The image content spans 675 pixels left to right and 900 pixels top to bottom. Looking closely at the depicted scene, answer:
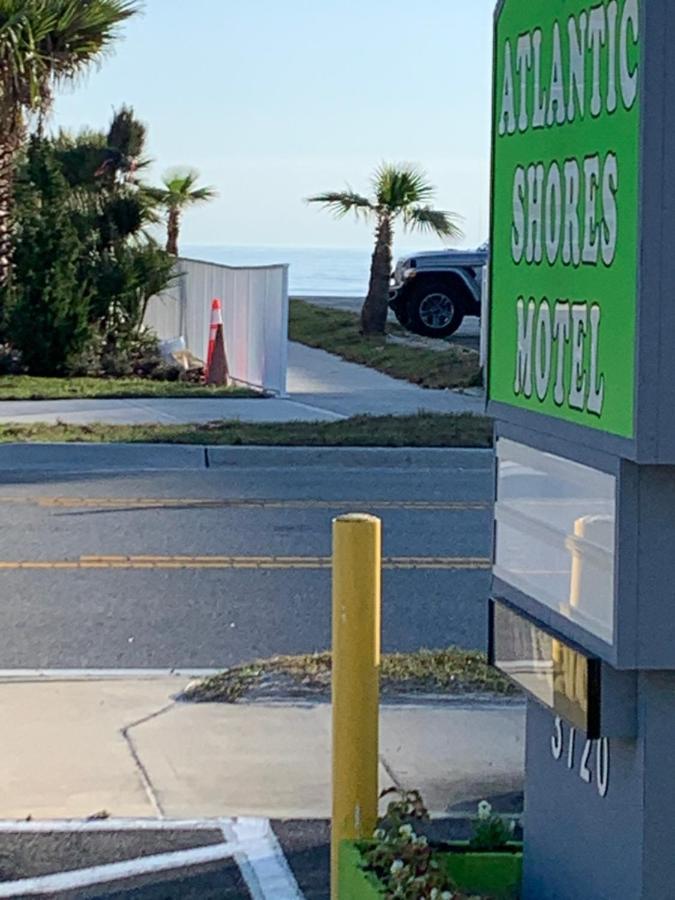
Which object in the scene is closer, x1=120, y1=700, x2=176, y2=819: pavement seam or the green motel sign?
the green motel sign

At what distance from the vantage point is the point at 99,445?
1349cm

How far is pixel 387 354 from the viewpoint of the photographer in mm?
22406

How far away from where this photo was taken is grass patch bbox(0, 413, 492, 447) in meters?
13.7

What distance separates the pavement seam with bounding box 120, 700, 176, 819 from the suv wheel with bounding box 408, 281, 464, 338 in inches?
742

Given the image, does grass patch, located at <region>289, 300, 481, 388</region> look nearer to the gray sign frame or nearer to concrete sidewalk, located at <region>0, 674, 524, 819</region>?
concrete sidewalk, located at <region>0, 674, 524, 819</region>

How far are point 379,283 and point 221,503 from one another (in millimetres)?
13895

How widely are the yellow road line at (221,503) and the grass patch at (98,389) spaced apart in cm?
583

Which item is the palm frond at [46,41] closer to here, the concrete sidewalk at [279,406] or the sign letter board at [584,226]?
the concrete sidewalk at [279,406]

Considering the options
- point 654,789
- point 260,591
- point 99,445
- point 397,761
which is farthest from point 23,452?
point 654,789

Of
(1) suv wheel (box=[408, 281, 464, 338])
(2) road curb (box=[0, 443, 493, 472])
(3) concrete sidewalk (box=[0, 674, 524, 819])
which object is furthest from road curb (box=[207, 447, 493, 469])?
(1) suv wheel (box=[408, 281, 464, 338])

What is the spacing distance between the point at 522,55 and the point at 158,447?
33.2ft

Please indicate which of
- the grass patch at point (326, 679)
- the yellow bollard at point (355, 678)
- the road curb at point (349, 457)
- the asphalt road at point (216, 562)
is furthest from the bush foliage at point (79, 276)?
the yellow bollard at point (355, 678)

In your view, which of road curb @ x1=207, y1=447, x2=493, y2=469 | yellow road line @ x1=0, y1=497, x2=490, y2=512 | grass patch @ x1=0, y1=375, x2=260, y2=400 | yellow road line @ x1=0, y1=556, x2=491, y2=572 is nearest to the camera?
yellow road line @ x1=0, y1=556, x2=491, y2=572

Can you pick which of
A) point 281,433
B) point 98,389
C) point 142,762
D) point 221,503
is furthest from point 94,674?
point 98,389
